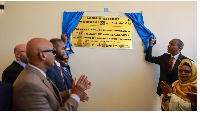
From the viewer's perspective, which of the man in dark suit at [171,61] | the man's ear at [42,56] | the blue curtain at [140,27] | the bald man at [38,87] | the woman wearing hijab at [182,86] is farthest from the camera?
the blue curtain at [140,27]

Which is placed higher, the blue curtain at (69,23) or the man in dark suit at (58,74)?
the blue curtain at (69,23)

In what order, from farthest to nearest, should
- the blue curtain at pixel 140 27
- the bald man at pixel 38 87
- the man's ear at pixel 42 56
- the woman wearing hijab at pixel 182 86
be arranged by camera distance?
the blue curtain at pixel 140 27, the woman wearing hijab at pixel 182 86, the man's ear at pixel 42 56, the bald man at pixel 38 87

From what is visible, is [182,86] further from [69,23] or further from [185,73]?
[69,23]

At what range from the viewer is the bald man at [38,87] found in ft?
3.88

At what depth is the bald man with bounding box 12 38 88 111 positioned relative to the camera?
1182mm

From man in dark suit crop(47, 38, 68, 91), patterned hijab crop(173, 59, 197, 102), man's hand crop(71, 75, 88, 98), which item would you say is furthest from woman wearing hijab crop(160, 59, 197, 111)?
man in dark suit crop(47, 38, 68, 91)

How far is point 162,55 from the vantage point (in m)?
3.15

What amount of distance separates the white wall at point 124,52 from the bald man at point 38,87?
1.89 meters

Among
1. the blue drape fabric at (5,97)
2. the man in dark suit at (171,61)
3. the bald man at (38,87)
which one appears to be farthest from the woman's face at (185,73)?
the blue drape fabric at (5,97)

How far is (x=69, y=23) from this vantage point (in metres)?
3.31

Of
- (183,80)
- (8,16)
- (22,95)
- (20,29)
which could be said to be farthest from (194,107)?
(8,16)

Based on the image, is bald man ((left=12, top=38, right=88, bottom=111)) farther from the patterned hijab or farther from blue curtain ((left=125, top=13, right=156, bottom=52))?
blue curtain ((left=125, top=13, right=156, bottom=52))

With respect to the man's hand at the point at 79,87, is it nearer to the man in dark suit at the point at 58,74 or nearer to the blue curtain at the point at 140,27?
the man in dark suit at the point at 58,74

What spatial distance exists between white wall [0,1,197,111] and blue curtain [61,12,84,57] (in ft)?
0.34
